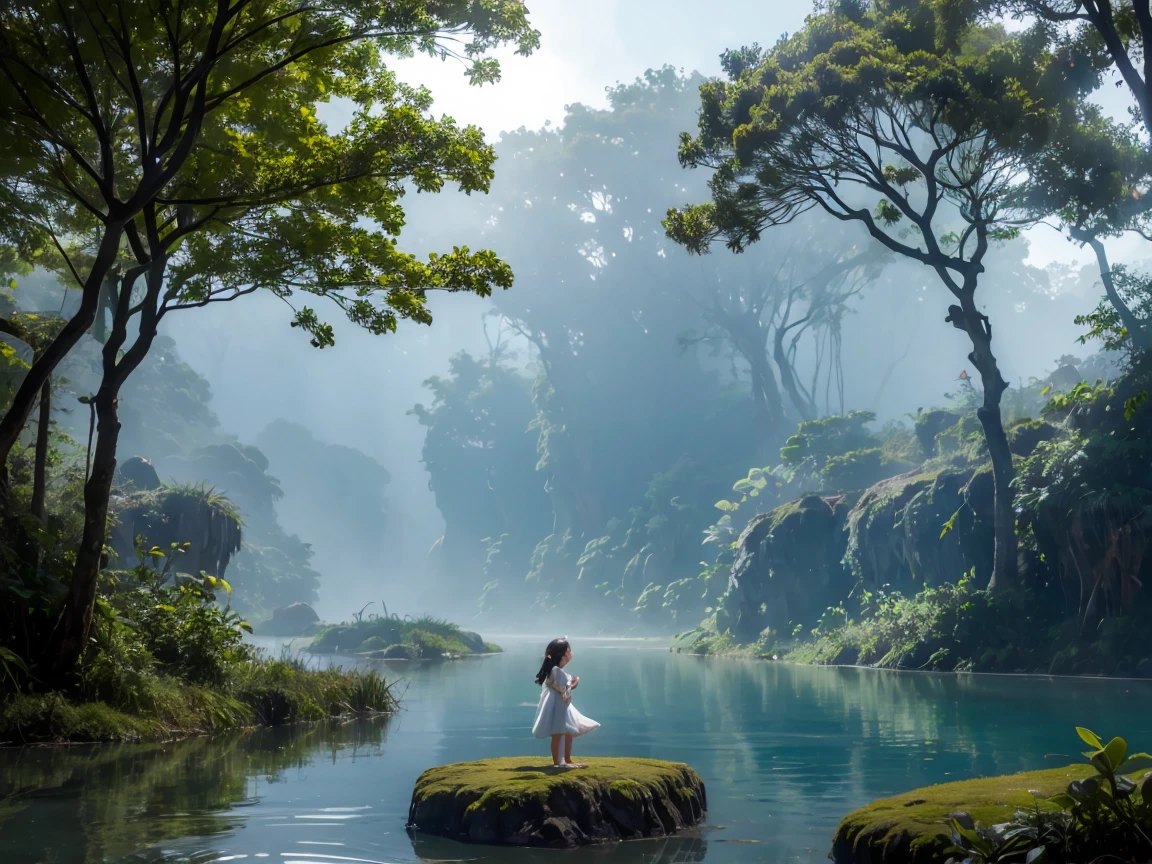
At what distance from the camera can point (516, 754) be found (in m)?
10.7

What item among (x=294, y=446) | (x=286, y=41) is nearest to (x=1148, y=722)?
(x=286, y=41)

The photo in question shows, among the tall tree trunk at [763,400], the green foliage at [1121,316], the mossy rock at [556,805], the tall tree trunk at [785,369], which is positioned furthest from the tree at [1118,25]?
the tall tree trunk at [763,400]

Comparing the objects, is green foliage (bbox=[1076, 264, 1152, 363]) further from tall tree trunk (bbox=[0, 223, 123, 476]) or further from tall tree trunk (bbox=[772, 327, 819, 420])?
tall tree trunk (bbox=[772, 327, 819, 420])

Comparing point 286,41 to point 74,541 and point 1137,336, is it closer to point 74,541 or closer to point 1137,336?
point 74,541

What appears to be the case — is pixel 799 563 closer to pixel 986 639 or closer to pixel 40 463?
pixel 986 639

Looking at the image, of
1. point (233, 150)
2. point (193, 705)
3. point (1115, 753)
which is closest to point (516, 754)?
point (193, 705)

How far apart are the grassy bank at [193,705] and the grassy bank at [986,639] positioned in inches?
A: 564

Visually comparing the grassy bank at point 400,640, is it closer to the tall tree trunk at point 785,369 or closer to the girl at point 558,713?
the girl at point 558,713

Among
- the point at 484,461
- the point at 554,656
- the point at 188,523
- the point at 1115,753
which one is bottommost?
the point at 1115,753

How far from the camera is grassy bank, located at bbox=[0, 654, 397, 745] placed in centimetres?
1074

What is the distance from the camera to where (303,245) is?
1226 cm

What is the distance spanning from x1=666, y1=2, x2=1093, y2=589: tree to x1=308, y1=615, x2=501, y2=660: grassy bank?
57.4 ft

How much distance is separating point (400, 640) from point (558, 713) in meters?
29.4

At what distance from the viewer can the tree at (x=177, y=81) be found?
406 inches
